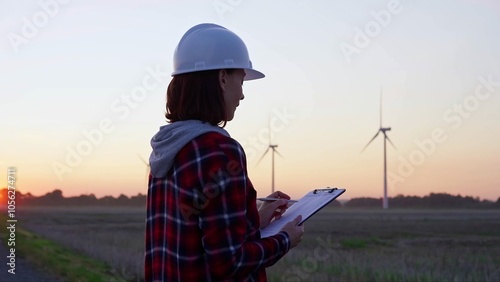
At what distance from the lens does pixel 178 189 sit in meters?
2.13

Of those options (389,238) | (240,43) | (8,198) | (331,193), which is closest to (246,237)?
(331,193)

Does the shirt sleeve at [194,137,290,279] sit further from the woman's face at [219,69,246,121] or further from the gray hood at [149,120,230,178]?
the woman's face at [219,69,246,121]

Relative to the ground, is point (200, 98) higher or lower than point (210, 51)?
lower

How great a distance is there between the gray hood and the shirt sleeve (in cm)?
8

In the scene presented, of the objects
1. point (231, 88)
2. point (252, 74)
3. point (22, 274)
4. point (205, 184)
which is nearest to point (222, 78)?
point (231, 88)

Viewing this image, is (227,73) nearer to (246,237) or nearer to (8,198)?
(246,237)

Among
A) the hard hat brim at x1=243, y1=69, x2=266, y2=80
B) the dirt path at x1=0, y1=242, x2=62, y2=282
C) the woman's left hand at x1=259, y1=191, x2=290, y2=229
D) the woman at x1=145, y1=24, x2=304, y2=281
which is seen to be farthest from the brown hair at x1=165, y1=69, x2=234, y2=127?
the dirt path at x1=0, y1=242, x2=62, y2=282

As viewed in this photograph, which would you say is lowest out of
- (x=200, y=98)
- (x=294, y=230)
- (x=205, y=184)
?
(x=294, y=230)

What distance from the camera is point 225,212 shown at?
205cm

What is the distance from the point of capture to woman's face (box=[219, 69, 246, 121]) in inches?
89.0

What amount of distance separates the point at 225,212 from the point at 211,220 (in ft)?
0.13

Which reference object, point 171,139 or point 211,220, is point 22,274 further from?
point 211,220

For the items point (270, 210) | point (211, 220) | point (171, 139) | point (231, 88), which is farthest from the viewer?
point (270, 210)

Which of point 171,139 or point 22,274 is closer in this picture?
point 171,139
